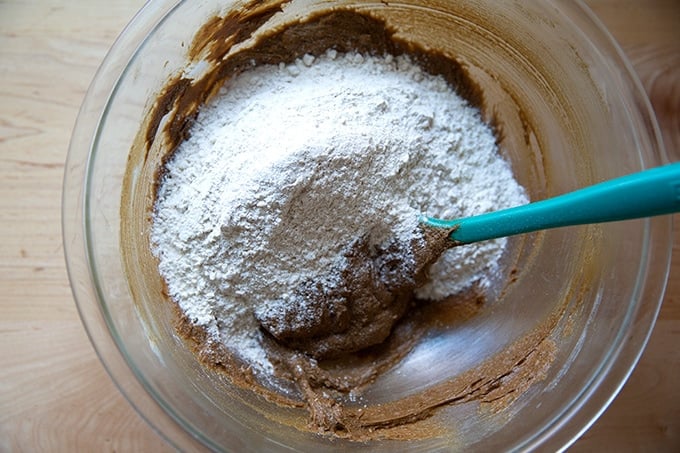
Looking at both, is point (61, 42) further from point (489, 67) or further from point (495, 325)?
point (495, 325)

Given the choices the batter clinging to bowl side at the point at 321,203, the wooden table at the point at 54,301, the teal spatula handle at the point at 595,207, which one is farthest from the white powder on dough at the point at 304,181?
the wooden table at the point at 54,301

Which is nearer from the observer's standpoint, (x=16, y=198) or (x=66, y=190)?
(x=66, y=190)

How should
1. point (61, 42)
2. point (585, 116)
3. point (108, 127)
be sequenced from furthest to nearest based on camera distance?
point (61, 42) < point (585, 116) < point (108, 127)

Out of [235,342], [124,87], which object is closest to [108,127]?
[124,87]

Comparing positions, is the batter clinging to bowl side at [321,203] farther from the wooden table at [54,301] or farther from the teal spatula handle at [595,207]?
the wooden table at [54,301]

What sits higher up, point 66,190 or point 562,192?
point 562,192
